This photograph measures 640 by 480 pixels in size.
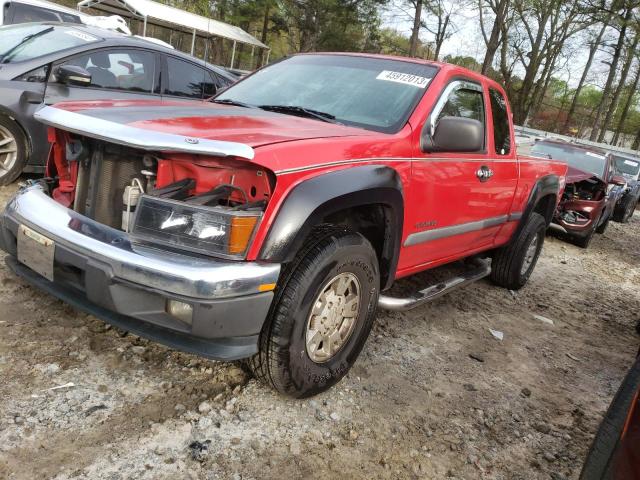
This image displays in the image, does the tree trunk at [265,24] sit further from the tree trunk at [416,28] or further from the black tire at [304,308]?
the black tire at [304,308]

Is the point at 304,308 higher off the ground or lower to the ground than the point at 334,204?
lower

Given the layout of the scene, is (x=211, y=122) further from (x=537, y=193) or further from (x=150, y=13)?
(x=150, y=13)

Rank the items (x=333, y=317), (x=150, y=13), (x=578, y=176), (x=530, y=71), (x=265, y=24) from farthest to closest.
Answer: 1. (x=265, y=24)
2. (x=530, y=71)
3. (x=150, y=13)
4. (x=578, y=176)
5. (x=333, y=317)

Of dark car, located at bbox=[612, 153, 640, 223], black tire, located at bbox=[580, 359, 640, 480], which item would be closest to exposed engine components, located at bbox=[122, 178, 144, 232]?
black tire, located at bbox=[580, 359, 640, 480]

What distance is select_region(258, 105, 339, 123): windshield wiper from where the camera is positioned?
2885mm

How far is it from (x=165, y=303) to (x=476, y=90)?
8.91 ft

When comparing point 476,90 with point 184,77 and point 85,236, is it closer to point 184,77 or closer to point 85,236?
point 85,236

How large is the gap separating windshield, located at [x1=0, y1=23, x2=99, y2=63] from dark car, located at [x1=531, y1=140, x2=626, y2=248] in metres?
6.03

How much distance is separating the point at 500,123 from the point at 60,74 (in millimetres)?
3491

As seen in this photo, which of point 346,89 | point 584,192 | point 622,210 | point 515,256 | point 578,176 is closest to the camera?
point 346,89

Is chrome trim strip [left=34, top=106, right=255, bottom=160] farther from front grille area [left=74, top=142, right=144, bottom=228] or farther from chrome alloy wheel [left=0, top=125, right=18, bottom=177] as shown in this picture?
chrome alloy wheel [left=0, top=125, right=18, bottom=177]

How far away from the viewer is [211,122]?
92.7 inches

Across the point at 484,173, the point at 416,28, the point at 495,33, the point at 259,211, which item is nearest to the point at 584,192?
the point at 484,173

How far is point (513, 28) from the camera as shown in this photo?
29.4 metres
